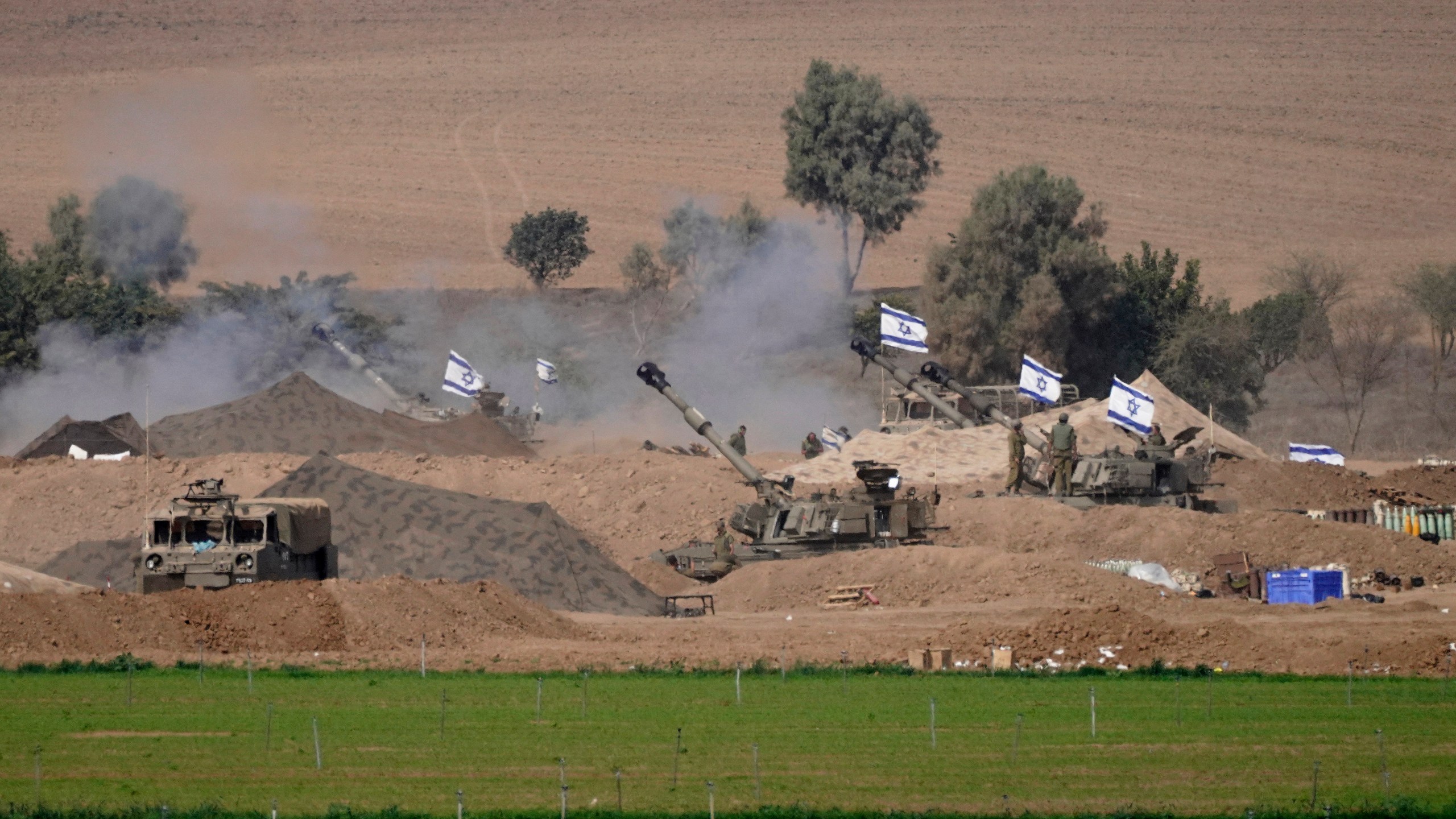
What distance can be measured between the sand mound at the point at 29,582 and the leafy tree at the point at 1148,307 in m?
54.5

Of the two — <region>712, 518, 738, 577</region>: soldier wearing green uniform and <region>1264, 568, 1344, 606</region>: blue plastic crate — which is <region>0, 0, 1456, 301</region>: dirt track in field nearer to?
<region>712, 518, 738, 577</region>: soldier wearing green uniform

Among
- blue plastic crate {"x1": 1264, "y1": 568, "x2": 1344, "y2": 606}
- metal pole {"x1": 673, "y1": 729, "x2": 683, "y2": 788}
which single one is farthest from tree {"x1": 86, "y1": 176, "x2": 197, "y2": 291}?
metal pole {"x1": 673, "y1": 729, "x2": 683, "y2": 788}

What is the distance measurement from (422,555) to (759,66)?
101 metres

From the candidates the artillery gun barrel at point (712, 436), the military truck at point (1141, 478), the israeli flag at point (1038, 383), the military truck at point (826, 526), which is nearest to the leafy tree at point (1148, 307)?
the israeli flag at point (1038, 383)

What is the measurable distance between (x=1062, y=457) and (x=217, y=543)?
2144 centimetres

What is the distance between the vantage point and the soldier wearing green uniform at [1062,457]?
4959cm

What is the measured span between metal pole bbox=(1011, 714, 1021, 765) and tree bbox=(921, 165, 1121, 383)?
60.0 meters

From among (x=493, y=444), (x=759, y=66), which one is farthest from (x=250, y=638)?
(x=759, y=66)

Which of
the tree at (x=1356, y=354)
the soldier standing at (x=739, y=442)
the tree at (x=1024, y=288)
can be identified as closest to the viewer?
the soldier standing at (x=739, y=442)

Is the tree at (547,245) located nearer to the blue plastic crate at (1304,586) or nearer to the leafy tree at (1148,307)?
the leafy tree at (1148,307)

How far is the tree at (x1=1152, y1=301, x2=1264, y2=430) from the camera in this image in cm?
8525

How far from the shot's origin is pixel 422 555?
4281 centimetres

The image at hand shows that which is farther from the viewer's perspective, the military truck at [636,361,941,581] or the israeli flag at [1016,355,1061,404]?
the israeli flag at [1016,355,1061,404]

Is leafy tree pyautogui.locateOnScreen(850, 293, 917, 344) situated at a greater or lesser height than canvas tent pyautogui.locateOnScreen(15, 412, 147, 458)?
greater
